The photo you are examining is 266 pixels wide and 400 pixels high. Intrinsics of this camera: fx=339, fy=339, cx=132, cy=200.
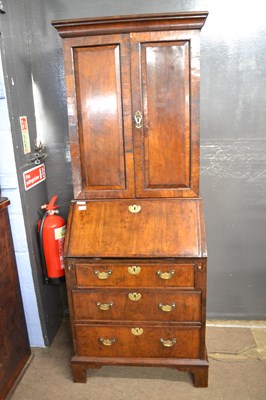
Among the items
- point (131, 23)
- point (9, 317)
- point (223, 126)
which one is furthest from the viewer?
point (223, 126)

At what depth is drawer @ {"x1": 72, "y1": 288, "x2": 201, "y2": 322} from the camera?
1935 millimetres

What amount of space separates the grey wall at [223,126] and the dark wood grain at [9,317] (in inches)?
22.9

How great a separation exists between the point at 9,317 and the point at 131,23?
1.86m

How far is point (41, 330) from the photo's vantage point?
8.00ft

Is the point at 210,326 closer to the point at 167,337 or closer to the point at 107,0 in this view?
the point at 167,337

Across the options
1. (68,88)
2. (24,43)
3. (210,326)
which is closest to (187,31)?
(68,88)

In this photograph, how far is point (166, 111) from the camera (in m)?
1.88

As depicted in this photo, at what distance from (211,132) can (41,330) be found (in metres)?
1.86

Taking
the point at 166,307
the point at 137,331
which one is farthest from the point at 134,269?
the point at 137,331

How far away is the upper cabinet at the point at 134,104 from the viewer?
1786mm

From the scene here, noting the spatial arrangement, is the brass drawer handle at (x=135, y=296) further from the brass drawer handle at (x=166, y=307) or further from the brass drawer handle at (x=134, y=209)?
the brass drawer handle at (x=134, y=209)

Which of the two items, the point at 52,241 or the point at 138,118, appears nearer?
the point at 138,118

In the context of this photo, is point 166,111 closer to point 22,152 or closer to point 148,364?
point 22,152

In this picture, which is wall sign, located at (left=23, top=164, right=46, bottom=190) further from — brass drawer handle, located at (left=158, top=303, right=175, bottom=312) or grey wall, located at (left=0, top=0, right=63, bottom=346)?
brass drawer handle, located at (left=158, top=303, right=175, bottom=312)
